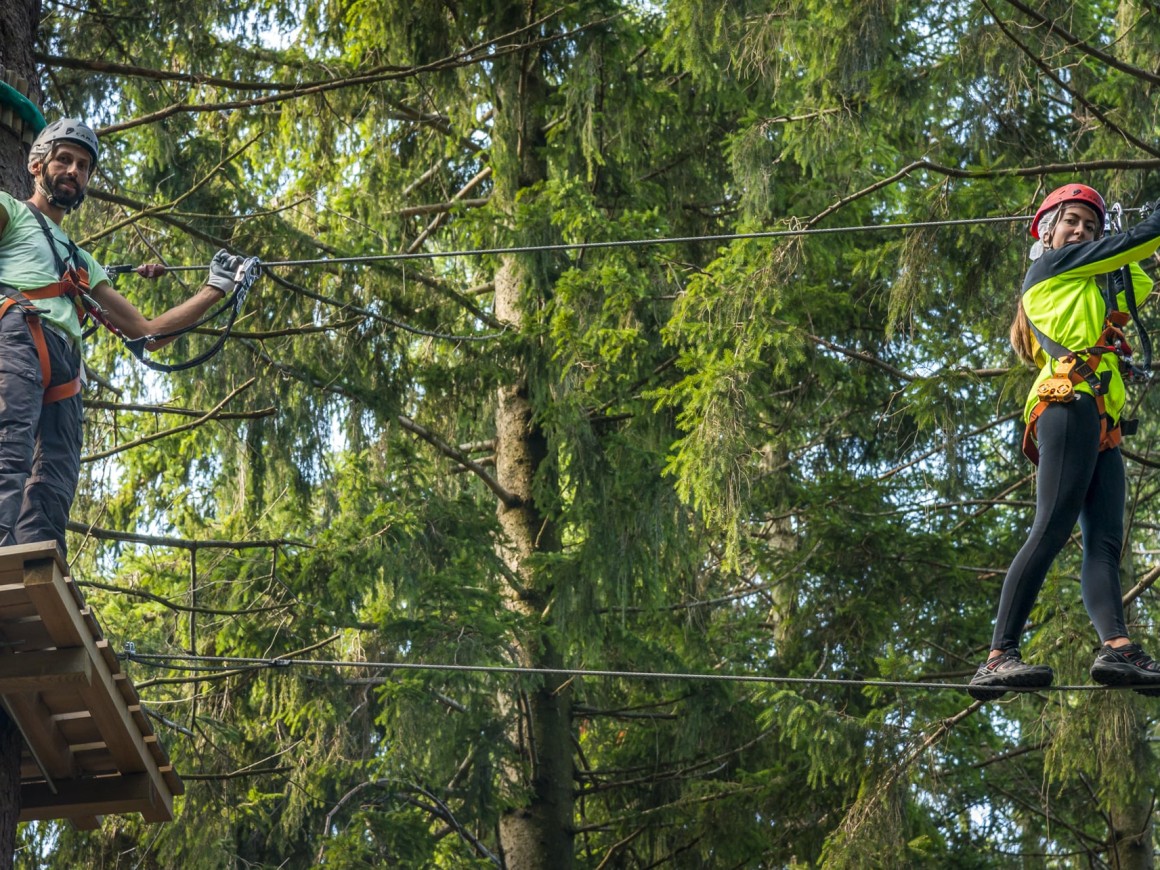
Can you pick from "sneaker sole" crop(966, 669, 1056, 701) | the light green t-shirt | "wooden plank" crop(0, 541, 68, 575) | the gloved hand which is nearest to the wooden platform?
"wooden plank" crop(0, 541, 68, 575)

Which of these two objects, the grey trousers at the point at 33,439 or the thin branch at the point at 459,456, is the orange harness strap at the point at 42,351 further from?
the thin branch at the point at 459,456

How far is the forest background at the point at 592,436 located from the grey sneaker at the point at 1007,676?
3074 millimetres

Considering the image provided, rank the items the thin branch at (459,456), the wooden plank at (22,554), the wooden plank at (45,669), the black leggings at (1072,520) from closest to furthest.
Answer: the wooden plank at (22,554) → the wooden plank at (45,669) → the black leggings at (1072,520) → the thin branch at (459,456)

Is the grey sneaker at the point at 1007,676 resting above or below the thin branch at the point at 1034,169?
below

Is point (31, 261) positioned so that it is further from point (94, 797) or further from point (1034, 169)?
point (1034, 169)

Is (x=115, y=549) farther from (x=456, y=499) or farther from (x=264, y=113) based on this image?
(x=264, y=113)

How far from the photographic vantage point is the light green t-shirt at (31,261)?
550cm

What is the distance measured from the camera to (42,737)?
546 cm

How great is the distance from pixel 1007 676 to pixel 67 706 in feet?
10.3

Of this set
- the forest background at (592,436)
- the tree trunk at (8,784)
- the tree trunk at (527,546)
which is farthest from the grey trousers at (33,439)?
the tree trunk at (527,546)

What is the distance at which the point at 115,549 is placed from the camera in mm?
10508

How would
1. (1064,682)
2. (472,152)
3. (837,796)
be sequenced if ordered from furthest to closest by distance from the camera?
(472,152) < (837,796) < (1064,682)

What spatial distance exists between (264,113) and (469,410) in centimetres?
254

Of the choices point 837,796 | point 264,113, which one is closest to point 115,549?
point 264,113
